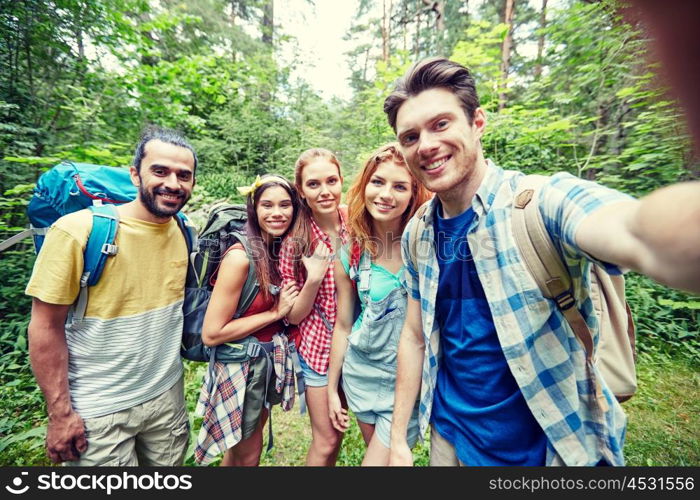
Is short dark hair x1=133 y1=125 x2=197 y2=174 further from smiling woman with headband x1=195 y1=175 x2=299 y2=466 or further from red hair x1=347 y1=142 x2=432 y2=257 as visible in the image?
red hair x1=347 y1=142 x2=432 y2=257

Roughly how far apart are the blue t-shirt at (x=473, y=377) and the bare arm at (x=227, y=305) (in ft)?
4.25

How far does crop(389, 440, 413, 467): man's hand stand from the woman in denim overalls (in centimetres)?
14

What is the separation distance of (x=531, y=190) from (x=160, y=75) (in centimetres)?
693

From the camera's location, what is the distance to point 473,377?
4.78ft

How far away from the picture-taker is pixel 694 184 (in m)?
0.55

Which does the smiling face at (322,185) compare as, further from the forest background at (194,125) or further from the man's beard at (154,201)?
the forest background at (194,125)

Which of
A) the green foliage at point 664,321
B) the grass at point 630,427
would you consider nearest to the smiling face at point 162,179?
the grass at point 630,427

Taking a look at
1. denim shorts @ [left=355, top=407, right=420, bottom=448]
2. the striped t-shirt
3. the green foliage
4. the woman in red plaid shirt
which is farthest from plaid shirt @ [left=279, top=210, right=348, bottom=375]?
the green foliage

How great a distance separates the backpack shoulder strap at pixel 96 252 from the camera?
174 centimetres

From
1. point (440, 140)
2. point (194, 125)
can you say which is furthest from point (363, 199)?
point (194, 125)

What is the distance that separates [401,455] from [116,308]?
6.20ft

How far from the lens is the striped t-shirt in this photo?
168 cm
